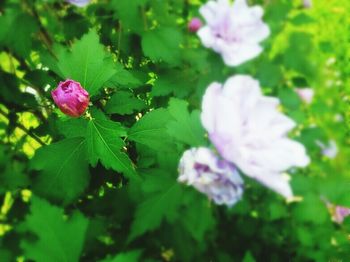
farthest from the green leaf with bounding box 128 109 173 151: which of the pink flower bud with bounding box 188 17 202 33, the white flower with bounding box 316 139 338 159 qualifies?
the white flower with bounding box 316 139 338 159

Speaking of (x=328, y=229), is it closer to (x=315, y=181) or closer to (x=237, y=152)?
(x=315, y=181)

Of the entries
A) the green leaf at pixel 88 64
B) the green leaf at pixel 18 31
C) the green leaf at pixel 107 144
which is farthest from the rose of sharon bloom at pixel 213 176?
the green leaf at pixel 18 31

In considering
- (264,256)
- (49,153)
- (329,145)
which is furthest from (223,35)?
(329,145)

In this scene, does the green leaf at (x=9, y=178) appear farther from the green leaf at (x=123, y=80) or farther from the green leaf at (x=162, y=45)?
the green leaf at (x=162, y=45)

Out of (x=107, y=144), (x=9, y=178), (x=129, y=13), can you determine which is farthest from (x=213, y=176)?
(x=129, y=13)

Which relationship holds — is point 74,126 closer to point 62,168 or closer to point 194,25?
point 62,168
